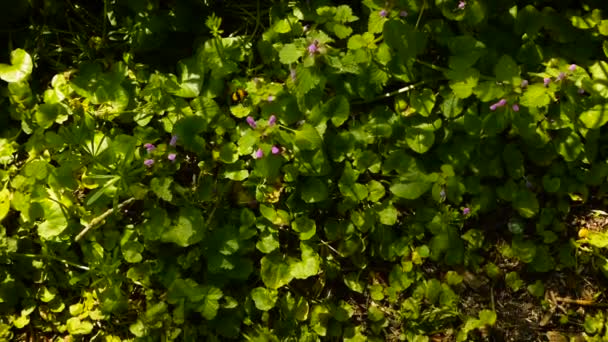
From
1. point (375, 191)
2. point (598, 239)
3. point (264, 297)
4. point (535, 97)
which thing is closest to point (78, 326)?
point (264, 297)

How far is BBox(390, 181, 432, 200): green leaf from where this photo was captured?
2.53 m

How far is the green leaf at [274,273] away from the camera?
100.0 inches

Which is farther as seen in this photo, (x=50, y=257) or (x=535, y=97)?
(x=50, y=257)

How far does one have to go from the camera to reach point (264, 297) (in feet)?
8.34

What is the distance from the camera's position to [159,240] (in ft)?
8.39

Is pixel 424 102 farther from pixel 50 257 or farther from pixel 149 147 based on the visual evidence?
pixel 50 257

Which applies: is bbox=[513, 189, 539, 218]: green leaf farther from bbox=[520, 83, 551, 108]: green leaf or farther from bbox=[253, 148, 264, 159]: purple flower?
bbox=[253, 148, 264, 159]: purple flower

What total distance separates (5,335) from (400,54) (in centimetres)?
204

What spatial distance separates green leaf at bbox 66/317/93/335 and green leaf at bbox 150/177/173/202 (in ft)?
2.11

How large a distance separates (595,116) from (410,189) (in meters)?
0.81

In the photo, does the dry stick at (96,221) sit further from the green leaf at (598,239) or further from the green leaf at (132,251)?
the green leaf at (598,239)

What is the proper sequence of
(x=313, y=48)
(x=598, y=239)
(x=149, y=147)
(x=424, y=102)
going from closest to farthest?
(x=313, y=48) → (x=149, y=147) → (x=424, y=102) → (x=598, y=239)

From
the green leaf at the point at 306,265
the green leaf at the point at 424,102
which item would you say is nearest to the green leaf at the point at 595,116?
the green leaf at the point at 424,102

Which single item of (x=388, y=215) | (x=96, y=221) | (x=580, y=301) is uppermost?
(x=388, y=215)
